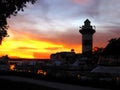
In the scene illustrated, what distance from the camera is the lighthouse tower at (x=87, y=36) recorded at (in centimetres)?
5403

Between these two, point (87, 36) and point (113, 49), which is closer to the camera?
point (113, 49)

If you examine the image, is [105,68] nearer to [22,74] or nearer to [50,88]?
[50,88]

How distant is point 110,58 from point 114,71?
2285 mm

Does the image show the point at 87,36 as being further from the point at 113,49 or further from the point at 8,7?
the point at 8,7

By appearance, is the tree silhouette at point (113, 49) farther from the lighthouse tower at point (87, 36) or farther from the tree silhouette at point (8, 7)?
the lighthouse tower at point (87, 36)

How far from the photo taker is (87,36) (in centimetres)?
5659

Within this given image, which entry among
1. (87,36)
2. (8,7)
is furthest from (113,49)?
(87,36)

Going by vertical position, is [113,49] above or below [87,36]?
below

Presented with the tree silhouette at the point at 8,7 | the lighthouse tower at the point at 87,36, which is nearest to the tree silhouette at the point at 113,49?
the tree silhouette at the point at 8,7

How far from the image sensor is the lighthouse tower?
177ft

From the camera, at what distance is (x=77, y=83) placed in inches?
1030

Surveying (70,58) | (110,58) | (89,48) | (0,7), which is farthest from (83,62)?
(0,7)

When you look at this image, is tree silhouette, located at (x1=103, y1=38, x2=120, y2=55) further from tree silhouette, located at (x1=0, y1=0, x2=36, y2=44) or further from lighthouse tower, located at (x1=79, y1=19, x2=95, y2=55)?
lighthouse tower, located at (x1=79, y1=19, x2=95, y2=55)

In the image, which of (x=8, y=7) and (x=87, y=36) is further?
(x=87, y=36)
